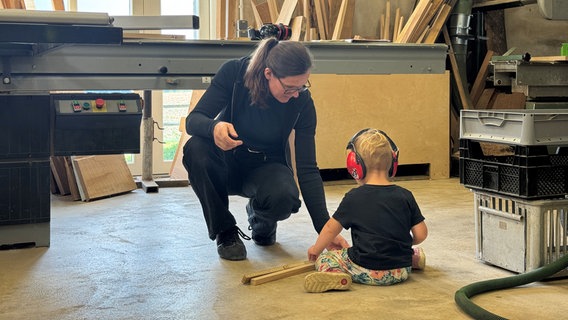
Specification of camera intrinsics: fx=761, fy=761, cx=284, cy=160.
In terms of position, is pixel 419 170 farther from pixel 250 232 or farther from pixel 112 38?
pixel 112 38

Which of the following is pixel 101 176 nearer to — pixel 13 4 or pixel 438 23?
pixel 13 4

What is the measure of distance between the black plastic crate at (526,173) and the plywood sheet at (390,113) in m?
2.43

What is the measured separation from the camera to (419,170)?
5.99 meters

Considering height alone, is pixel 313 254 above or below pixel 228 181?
below

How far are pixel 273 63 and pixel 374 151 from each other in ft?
1.74

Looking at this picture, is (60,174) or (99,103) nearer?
(99,103)

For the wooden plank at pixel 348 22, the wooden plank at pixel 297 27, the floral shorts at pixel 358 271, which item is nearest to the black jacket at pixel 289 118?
the floral shorts at pixel 358 271

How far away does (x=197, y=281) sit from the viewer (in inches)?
108

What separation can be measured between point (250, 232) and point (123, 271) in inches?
36.2

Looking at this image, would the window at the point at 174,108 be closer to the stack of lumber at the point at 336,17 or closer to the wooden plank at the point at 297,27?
the stack of lumber at the point at 336,17

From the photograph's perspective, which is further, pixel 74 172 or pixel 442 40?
pixel 442 40

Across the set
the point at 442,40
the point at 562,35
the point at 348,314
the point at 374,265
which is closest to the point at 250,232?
the point at 374,265

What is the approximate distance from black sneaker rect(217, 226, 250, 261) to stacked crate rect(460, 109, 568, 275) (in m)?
0.98

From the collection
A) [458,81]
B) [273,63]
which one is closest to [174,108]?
[458,81]
